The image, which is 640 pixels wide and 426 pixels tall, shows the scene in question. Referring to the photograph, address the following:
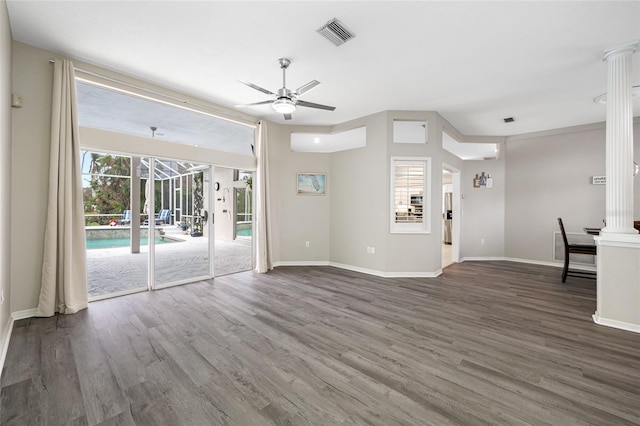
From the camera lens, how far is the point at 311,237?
5.95m

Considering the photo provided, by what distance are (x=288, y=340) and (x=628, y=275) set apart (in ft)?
12.3

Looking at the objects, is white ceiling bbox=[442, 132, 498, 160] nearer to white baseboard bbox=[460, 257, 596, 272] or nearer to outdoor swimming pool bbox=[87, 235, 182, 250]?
white baseboard bbox=[460, 257, 596, 272]

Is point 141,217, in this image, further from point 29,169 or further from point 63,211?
point 29,169

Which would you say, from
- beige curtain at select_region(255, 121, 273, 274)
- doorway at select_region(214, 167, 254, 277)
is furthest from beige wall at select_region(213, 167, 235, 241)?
beige curtain at select_region(255, 121, 273, 274)

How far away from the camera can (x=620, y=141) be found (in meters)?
2.98

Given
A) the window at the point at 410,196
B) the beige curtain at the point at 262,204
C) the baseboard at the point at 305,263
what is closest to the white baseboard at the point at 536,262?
the window at the point at 410,196

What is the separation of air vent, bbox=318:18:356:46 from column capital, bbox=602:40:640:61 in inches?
115

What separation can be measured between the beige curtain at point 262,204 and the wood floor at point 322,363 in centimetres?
153

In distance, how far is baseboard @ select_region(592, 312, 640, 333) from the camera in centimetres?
286

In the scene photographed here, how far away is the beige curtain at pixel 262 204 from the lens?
17.4 feet

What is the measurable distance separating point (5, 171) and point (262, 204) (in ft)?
11.0

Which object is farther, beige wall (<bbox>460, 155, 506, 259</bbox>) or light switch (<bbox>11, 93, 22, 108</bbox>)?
beige wall (<bbox>460, 155, 506, 259</bbox>)

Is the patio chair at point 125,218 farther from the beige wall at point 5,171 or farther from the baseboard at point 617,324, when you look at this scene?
the baseboard at point 617,324

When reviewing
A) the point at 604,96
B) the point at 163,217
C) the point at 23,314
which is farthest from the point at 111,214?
the point at 604,96
